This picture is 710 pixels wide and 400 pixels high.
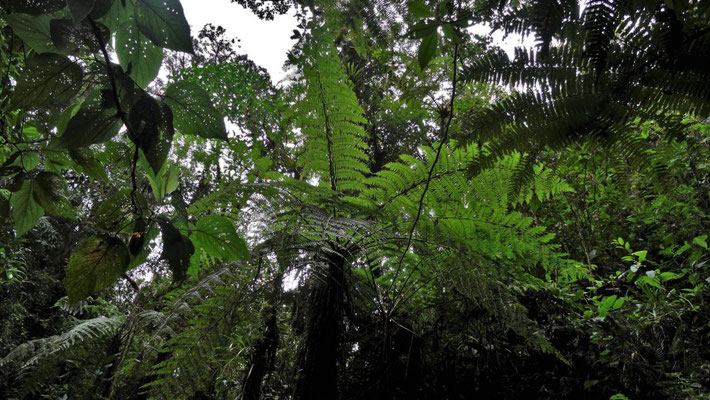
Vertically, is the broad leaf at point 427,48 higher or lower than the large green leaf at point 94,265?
higher

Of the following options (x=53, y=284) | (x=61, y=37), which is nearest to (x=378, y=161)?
(x=61, y=37)

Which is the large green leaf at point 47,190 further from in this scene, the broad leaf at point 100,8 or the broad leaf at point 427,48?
the broad leaf at point 427,48

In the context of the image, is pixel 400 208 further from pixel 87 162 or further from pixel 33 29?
pixel 33 29

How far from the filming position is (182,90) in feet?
1.20

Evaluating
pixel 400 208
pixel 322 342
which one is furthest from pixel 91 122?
pixel 400 208

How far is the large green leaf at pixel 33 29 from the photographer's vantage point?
31 cm

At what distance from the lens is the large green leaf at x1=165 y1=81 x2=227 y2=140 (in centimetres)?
36

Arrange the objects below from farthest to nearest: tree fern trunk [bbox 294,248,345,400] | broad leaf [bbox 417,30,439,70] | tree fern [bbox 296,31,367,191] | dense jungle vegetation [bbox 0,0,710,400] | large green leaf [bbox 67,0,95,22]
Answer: tree fern [bbox 296,31,367,191] → tree fern trunk [bbox 294,248,345,400] → broad leaf [bbox 417,30,439,70] → dense jungle vegetation [bbox 0,0,710,400] → large green leaf [bbox 67,0,95,22]

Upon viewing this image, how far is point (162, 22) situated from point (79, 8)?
0.08 m

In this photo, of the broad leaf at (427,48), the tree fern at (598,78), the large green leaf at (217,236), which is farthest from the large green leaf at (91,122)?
the tree fern at (598,78)

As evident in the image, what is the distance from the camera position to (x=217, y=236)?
1.33 feet

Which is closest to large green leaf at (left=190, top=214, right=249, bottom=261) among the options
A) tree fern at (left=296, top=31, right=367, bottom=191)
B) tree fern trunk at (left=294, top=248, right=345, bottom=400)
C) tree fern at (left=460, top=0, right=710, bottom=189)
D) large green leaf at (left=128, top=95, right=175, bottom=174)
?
large green leaf at (left=128, top=95, right=175, bottom=174)

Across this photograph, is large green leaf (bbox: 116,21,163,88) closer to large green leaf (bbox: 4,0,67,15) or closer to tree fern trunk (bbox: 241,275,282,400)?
large green leaf (bbox: 4,0,67,15)

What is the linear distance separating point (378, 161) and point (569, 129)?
435 centimetres
